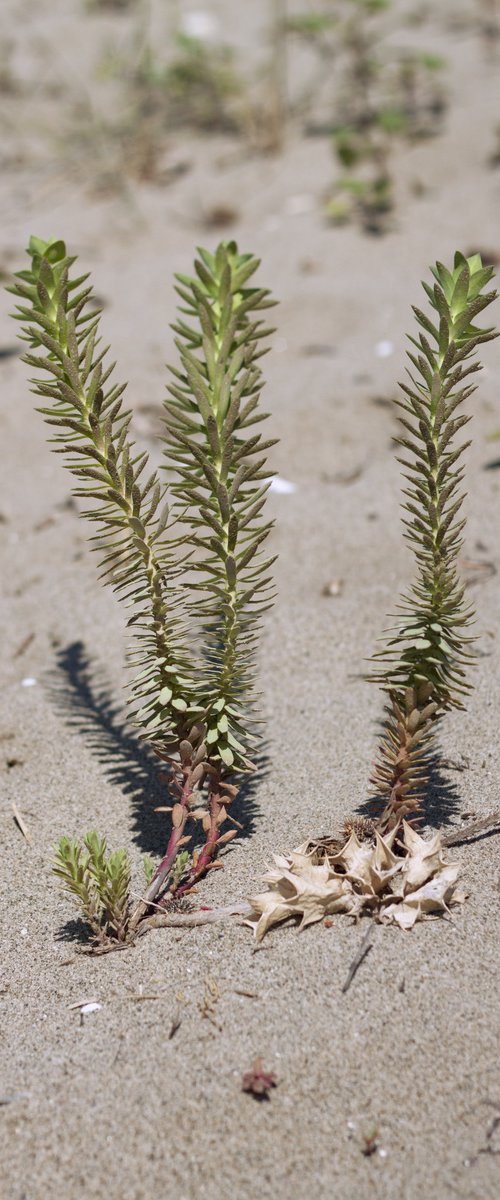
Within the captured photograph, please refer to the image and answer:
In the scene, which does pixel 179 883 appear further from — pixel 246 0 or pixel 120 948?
pixel 246 0

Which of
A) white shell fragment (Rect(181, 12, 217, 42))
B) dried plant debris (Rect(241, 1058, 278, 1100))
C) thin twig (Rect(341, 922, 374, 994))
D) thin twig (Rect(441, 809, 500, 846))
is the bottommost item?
dried plant debris (Rect(241, 1058, 278, 1100))

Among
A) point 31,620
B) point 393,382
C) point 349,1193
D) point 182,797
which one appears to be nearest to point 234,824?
point 182,797

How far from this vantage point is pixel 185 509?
2025 millimetres

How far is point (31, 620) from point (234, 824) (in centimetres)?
115

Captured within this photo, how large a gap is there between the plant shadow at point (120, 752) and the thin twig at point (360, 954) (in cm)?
38

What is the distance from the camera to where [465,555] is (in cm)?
313

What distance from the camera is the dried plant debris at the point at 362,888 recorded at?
2.01m

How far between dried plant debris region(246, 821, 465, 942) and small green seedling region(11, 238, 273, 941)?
7.5 inches

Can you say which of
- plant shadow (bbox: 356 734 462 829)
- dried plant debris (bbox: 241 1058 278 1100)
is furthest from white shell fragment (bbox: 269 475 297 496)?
dried plant debris (bbox: 241 1058 278 1100)

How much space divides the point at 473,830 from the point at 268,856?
1.34ft

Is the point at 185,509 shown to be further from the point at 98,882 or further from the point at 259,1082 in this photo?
the point at 259,1082

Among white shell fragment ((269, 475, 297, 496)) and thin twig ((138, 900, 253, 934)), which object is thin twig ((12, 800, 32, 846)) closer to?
thin twig ((138, 900, 253, 934))

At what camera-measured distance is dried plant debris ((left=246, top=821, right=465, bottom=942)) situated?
2.01 meters

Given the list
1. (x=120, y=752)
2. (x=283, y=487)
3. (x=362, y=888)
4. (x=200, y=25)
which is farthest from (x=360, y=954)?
(x=200, y=25)
